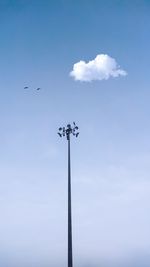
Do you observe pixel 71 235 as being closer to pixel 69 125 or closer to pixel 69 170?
pixel 69 170

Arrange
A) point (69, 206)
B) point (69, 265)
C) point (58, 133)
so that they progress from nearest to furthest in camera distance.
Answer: point (69, 265), point (69, 206), point (58, 133)

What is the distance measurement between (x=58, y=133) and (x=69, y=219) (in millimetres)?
7531

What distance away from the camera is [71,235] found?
29.7 meters

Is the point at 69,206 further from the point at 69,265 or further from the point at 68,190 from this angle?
the point at 69,265

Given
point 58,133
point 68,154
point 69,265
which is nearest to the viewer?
point 69,265

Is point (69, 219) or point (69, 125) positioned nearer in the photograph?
point (69, 219)

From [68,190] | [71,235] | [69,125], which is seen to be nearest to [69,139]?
[69,125]

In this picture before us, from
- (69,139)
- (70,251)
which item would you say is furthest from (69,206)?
(69,139)

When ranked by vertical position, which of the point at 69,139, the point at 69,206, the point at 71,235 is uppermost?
the point at 69,139

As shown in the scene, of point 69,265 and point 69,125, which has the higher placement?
point 69,125

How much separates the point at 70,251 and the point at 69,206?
2.92 meters

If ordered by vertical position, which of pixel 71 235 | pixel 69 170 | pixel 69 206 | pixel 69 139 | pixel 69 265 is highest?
pixel 69 139

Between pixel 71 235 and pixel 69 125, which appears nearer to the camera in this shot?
pixel 71 235

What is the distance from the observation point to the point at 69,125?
115 ft
